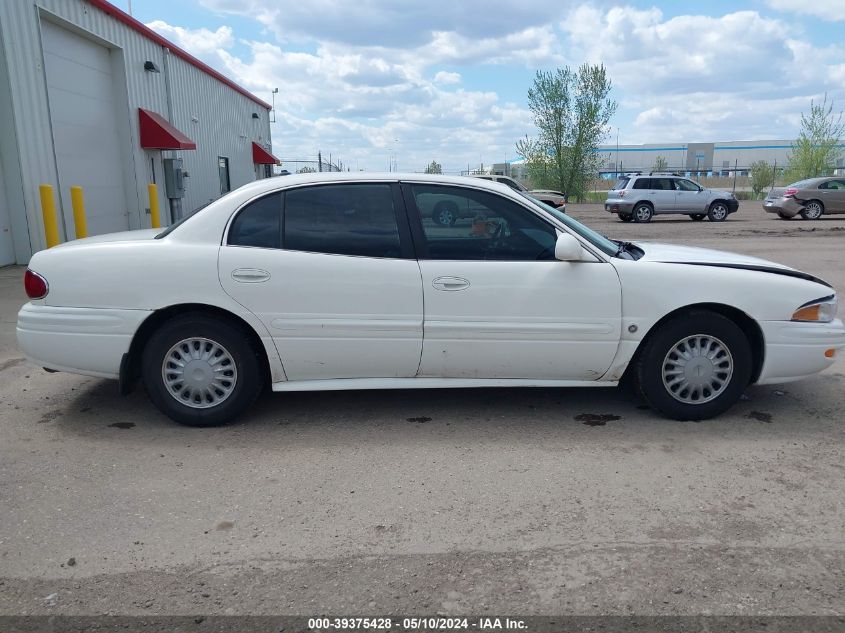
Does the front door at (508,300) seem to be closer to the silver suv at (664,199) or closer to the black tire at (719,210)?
the silver suv at (664,199)

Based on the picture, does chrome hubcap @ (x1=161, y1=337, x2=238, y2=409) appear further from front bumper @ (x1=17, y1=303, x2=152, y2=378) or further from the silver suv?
the silver suv

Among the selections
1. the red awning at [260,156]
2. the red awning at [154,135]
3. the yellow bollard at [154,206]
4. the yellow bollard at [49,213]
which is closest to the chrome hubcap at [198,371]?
the yellow bollard at [49,213]

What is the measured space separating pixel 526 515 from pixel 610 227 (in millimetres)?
19031

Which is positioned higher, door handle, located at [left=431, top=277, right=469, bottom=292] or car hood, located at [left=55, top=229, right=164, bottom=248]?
car hood, located at [left=55, top=229, right=164, bottom=248]

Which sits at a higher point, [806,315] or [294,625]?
[806,315]

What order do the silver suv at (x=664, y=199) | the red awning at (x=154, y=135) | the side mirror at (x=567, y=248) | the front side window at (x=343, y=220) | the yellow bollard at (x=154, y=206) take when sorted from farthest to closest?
the silver suv at (x=664, y=199)
the red awning at (x=154, y=135)
the yellow bollard at (x=154, y=206)
the front side window at (x=343, y=220)
the side mirror at (x=567, y=248)

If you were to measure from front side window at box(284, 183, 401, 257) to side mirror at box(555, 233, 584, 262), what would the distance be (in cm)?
98

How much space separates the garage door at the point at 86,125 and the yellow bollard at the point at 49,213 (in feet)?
3.93

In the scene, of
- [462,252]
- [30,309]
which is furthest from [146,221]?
[462,252]

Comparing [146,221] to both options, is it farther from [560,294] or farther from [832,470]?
[832,470]

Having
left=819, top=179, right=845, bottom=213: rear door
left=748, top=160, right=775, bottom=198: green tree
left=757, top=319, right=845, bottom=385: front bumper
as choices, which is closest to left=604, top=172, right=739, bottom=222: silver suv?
left=819, top=179, right=845, bottom=213: rear door

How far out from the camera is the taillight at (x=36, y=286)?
13.4 ft

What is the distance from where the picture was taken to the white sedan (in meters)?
4.05

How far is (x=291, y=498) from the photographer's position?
10.8 feet
